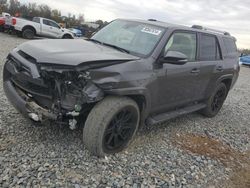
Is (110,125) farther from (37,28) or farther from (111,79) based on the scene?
(37,28)

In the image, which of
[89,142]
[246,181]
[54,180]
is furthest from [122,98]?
[246,181]

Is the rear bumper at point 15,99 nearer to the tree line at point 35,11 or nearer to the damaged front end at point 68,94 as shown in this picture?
the damaged front end at point 68,94

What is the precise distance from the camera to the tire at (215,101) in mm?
6632

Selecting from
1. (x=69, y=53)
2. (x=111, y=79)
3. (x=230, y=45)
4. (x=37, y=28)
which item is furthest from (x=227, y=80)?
(x=37, y=28)

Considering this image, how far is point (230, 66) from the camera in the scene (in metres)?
6.89

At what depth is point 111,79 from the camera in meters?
3.85

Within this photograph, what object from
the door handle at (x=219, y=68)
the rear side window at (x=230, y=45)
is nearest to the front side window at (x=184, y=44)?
the door handle at (x=219, y=68)

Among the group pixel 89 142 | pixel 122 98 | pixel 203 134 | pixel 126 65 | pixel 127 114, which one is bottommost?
pixel 203 134

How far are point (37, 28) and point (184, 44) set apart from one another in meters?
16.9

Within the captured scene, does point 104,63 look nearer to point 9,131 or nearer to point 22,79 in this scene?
point 22,79

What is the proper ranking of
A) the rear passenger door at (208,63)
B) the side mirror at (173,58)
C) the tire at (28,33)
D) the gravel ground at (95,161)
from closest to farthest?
the gravel ground at (95,161) < the side mirror at (173,58) < the rear passenger door at (208,63) < the tire at (28,33)

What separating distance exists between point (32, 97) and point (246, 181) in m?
3.07

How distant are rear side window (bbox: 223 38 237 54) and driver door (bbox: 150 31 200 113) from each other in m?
1.50

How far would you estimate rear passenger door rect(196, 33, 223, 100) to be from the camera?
581 centimetres
